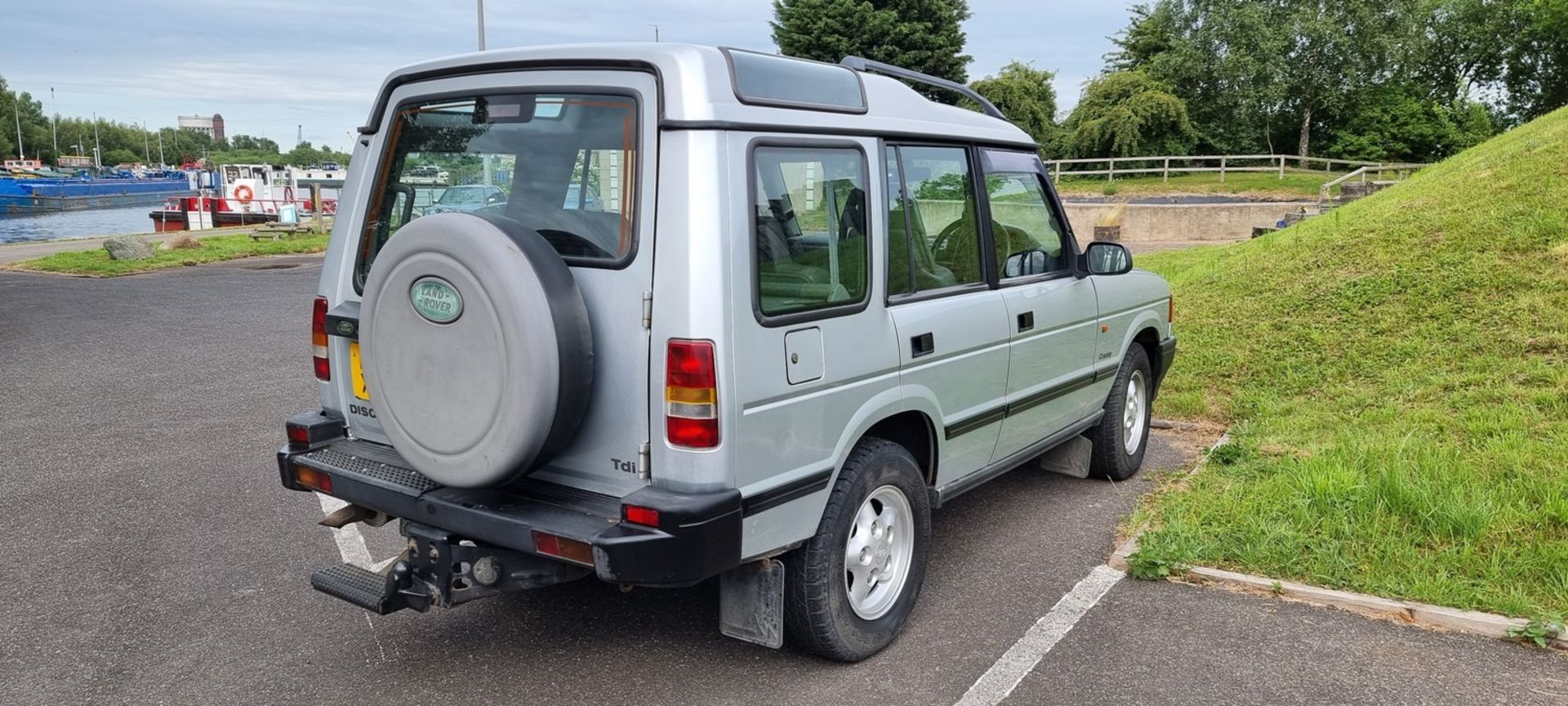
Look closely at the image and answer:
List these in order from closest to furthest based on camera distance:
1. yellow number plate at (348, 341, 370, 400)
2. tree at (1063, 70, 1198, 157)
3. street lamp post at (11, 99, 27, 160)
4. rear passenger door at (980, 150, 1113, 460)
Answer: yellow number plate at (348, 341, 370, 400), rear passenger door at (980, 150, 1113, 460), tree at (1063, 70, 1198, 157), street lamp post at (11, 99, 27, 160)

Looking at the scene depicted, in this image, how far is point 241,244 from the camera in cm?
2195

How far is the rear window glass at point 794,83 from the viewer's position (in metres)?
3.24

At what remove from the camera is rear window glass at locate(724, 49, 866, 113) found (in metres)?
3.24

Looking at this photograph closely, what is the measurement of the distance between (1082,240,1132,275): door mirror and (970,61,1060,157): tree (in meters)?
44.8

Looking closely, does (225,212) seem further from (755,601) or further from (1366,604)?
(1366,604)

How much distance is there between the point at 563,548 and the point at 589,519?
4.6 inches

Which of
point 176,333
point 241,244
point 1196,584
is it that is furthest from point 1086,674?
point 241,244

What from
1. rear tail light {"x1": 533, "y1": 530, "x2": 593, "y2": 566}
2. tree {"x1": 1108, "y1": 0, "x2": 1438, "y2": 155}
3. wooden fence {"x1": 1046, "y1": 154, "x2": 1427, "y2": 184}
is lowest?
rear tail light {"x1": 533, "y1": 530, "x2": 593, "y2": 566}

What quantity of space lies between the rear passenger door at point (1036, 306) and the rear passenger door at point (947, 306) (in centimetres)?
14

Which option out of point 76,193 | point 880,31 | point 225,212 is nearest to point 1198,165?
point 880,31

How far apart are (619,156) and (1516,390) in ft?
18.0

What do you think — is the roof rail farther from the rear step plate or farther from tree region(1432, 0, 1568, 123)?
tree region(1432, 0, 1568, 123)

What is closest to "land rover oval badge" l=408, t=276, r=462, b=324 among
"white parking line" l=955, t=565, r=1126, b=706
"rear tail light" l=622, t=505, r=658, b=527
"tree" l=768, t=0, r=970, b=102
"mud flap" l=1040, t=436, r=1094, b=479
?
"rear tail light" l=622, t=505, r=658, b=527

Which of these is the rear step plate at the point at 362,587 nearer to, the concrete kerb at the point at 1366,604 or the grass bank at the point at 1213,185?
the concrete kerb at the point at 1366,604
